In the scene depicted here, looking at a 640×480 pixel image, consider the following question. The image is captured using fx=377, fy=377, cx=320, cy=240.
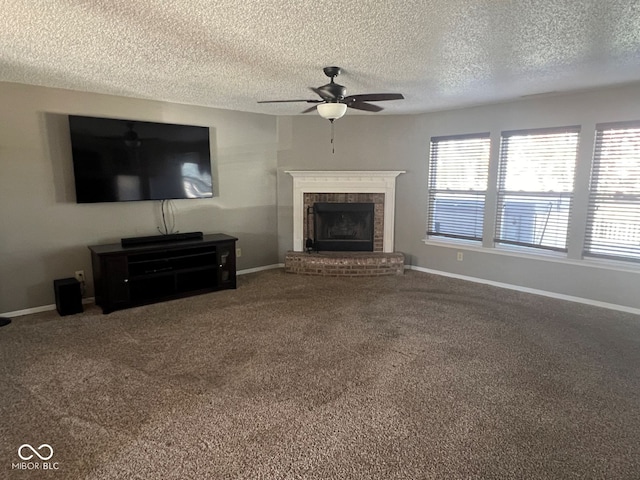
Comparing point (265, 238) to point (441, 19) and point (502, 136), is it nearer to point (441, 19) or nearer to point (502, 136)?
point (502, 136)

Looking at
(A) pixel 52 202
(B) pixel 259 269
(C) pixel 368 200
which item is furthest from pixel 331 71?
(B) pixel 259 269

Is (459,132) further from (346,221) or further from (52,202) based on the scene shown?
(52,202)

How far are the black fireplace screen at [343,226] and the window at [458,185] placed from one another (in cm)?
93

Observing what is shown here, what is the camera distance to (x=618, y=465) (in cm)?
191

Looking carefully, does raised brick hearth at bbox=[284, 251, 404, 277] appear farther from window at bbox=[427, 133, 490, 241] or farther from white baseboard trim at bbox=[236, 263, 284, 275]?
window at bbox=[427, 133, 490, 241]

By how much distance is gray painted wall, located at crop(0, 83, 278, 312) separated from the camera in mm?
3768

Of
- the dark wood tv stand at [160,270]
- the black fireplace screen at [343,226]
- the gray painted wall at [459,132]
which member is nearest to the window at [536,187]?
the gray painted wall at [459,132]

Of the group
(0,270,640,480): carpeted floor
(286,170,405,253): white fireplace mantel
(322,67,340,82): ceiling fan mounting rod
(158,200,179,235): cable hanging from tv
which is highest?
(322,67,340,82): ceiling fan mounting rod

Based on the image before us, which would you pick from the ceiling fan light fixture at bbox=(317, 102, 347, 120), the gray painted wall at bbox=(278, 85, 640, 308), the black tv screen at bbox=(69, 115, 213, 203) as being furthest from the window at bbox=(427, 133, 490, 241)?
the black tv screen at bbox=(69, 115, 213, 203)

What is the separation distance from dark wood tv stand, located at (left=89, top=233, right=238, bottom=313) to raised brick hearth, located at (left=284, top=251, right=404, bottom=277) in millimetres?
1063

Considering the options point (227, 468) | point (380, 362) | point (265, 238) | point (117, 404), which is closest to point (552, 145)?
point (380, 362)

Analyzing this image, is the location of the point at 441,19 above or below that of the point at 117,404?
above

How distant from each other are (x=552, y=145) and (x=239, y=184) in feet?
13.2

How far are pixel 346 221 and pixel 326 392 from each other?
3.57 meters
